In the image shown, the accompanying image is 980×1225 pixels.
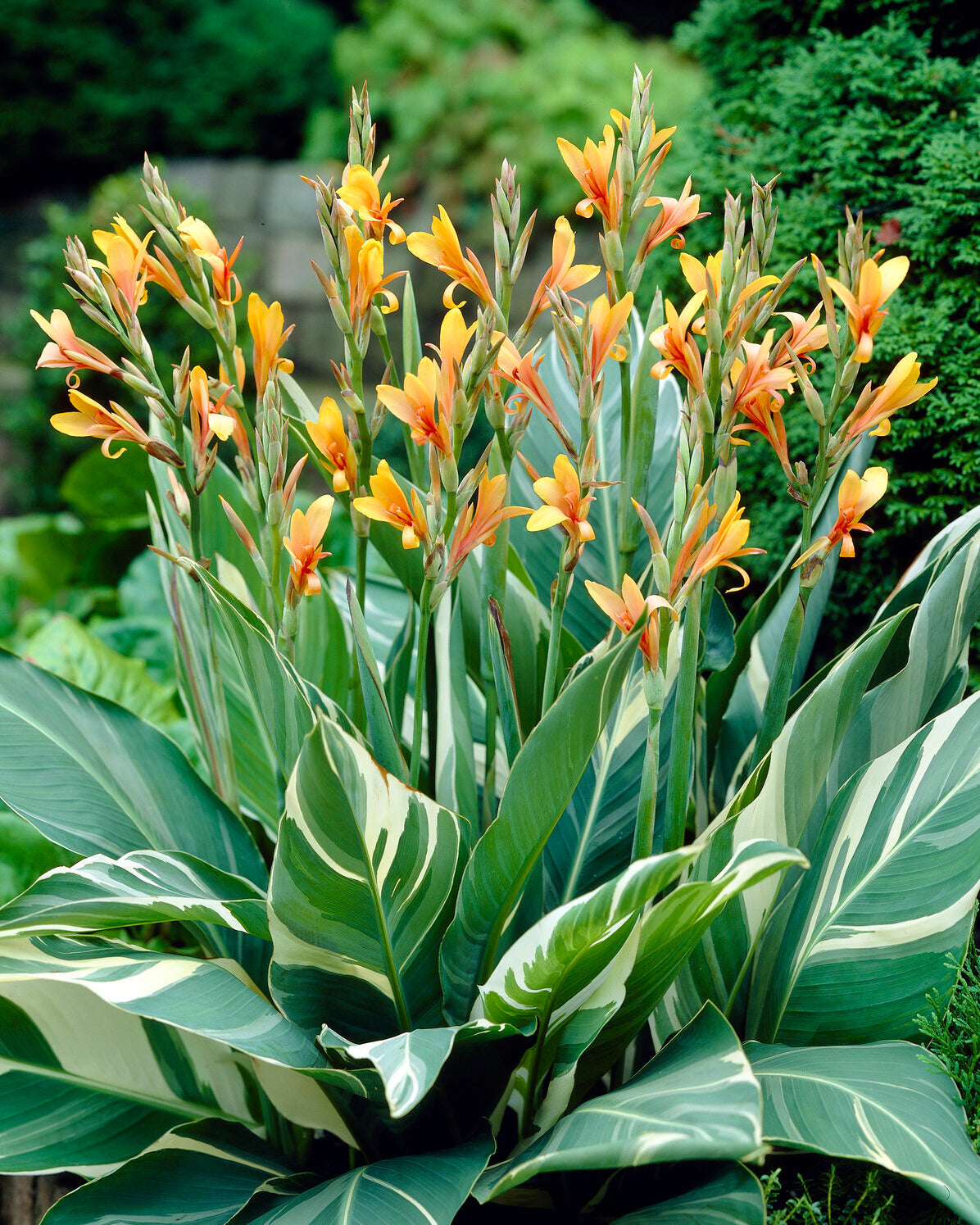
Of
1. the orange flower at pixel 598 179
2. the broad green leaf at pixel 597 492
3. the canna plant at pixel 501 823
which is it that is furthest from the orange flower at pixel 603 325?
the broad green leaf at pixel 597 492

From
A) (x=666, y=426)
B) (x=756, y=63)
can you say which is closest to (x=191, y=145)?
(x=756, y=63)

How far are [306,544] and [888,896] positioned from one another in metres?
0.54

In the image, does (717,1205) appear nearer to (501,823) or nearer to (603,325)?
(501,823)

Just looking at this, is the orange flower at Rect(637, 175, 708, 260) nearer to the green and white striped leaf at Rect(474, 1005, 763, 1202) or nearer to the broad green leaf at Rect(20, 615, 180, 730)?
the green and white striped leaf at Rect(474, 1005, 763, 1202)

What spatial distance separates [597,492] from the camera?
3.83ft

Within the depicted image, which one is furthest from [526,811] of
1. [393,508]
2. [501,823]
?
[393,508]

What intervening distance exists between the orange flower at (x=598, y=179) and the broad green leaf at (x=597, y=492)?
0.34 meters

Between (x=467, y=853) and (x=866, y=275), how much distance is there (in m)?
0.53

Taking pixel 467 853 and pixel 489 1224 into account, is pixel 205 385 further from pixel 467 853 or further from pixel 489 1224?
pixel 489 1224

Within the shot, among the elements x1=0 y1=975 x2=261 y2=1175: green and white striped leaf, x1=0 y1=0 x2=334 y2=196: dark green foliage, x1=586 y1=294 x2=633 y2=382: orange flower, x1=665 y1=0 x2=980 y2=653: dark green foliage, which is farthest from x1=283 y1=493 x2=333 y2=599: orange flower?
x1=0 y1=0 x2=334 y2=196: dark green foliage

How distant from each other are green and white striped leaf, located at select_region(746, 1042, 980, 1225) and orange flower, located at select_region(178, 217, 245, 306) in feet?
2.38

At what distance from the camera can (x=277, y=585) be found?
0.75m

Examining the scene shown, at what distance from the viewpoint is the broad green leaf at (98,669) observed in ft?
4.91

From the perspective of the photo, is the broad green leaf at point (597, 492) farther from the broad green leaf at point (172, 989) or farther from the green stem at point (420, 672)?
the broad green leaf at point (172, 989)
